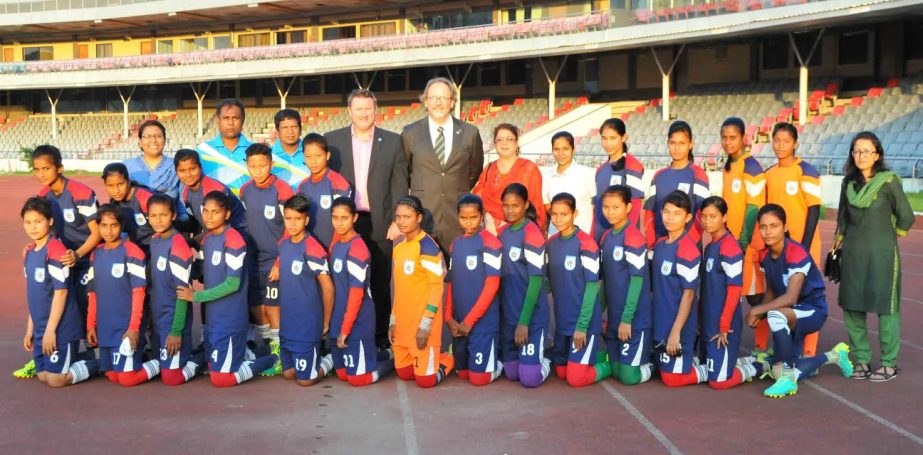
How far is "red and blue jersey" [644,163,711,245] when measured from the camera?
255 inches

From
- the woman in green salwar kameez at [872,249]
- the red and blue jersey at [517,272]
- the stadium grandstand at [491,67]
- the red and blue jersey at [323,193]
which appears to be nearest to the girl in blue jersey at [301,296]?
the red and blue jersey at [323,193]

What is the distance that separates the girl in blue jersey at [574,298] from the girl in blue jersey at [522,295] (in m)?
0.12

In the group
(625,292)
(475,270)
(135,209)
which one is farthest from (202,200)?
(625,292)

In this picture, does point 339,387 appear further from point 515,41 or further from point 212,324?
point 515,41

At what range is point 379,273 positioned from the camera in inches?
265

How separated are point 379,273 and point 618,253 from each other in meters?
1.91

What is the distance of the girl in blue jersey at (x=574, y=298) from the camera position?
5.90 metres

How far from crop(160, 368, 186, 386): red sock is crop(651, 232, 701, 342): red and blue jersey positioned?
3.31 m

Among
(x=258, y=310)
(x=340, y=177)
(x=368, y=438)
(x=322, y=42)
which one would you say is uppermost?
(x=322, y=42)

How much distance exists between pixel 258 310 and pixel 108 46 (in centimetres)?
4317

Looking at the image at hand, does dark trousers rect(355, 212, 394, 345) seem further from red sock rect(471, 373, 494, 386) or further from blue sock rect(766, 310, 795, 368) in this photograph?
blue sock rect(766, 310, 795, 368)

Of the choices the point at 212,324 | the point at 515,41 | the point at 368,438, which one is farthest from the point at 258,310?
the point at 515,41

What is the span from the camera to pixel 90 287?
627 cm

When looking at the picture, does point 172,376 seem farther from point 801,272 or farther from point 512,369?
point 801,272
